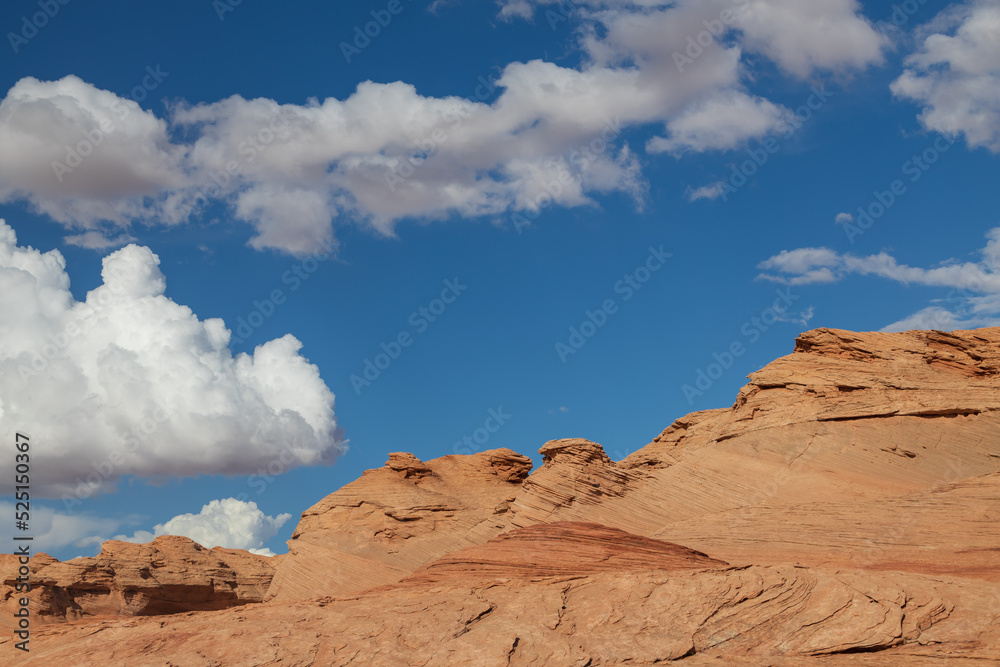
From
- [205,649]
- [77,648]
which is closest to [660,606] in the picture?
[205,649]

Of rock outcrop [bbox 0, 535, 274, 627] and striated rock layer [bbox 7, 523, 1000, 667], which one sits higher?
rock outcrop [bbox 0, 535, 274, 627]

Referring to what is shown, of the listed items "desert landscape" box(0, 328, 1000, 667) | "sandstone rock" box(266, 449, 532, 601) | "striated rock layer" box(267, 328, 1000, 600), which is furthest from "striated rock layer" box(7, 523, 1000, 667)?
"sandstone rock" box(266, 449, 532, 601)

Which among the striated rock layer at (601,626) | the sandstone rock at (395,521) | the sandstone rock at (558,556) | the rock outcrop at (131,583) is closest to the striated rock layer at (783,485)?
the sandstone rock at (395,521)

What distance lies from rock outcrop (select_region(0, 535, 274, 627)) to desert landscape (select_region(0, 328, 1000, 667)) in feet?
0.39

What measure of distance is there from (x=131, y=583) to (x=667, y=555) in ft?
112

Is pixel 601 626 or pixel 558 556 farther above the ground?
pixel 558 556

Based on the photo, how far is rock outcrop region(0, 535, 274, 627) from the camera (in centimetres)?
4062

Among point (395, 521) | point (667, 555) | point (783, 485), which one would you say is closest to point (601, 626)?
point (667, 555)

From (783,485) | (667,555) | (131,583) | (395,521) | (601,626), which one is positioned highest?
(395,521)

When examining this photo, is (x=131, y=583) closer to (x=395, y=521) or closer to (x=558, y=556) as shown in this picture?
(x=395, y=521)

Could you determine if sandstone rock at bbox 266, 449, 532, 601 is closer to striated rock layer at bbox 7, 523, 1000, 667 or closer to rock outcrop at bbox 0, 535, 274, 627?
rock outcrop at bbox 0, 535, 274, 627

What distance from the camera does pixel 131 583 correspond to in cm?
4275

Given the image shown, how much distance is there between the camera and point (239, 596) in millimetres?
47031

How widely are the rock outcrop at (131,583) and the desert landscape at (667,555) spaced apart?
0.39 ft
